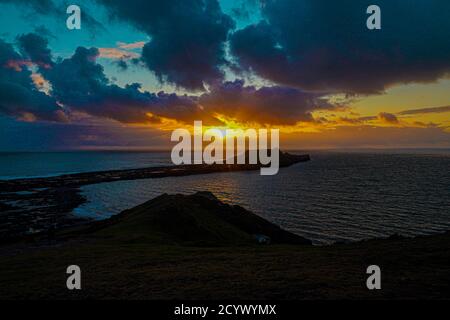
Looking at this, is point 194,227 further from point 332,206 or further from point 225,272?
point 332,206

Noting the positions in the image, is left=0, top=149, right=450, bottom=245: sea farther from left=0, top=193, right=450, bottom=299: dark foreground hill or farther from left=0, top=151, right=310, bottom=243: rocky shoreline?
left=0, top=193, right=450, bottom=299: dark foreground hill

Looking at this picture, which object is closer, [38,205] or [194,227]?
[194,227]

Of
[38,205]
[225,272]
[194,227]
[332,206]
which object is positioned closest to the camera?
[225,272]

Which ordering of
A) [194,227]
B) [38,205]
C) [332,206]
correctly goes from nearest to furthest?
[194,227]
[332,206]
[38,205]

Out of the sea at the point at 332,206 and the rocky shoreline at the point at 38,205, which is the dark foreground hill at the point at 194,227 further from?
the sea at the point at 332,206

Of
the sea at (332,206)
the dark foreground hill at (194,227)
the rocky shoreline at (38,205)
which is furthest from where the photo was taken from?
the rocky shoreline at (38,205)

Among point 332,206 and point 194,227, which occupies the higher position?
point 194,227

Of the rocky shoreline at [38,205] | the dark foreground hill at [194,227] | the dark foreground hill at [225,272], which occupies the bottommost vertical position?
the rocky shoreline at [38,205]

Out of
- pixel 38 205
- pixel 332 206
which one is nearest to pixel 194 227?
pixel 332 206

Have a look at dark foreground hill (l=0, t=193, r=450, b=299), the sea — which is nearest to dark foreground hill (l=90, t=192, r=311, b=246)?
dark foreground hill (l=0, t=193, r=450, b=299)


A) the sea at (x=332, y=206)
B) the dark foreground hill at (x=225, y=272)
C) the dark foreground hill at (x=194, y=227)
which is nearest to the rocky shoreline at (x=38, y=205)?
the sea at (x=332, y=206)
